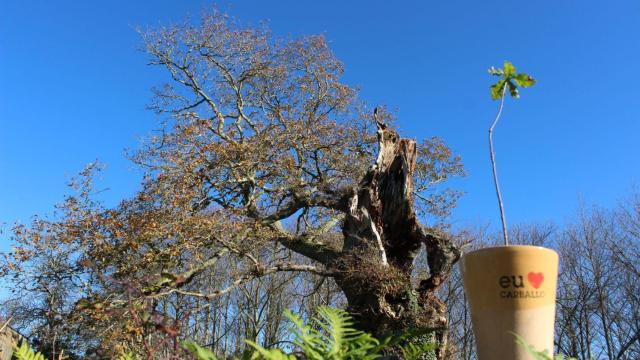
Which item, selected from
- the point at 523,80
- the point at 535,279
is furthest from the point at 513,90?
the point at 535,279

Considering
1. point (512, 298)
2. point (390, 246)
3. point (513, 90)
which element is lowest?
point (512, 298)

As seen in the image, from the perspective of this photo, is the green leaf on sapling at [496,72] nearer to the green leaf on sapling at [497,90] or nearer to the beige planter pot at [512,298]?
the green leaf on sapling at [497,90]

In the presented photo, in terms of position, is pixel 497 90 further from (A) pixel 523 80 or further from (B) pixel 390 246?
(B) pixel 390 246

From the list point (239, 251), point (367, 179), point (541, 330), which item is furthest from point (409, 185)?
point (541, 330)

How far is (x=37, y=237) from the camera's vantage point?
7.23m

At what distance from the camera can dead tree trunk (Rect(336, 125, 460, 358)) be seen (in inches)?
299

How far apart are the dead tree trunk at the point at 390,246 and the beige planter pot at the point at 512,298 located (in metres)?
5.88

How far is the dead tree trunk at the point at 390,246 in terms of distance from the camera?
24.9 ft

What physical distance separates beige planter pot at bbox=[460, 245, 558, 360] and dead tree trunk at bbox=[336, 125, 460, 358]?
5.88 meters

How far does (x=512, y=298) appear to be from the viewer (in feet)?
5.33

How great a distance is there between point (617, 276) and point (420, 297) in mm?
12554

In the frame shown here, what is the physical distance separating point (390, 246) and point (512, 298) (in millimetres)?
6713

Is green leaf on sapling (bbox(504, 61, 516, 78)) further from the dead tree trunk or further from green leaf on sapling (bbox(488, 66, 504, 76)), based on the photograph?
the dead tree trunk

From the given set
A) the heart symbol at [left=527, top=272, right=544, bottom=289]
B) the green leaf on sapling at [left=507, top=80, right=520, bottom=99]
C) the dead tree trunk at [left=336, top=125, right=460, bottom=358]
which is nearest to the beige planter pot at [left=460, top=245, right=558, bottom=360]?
the heart symbol at [left=527, top=272, right=544, bottom=289]
